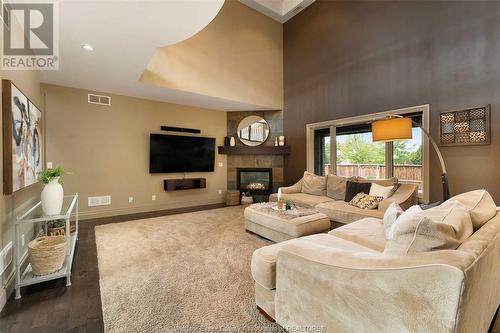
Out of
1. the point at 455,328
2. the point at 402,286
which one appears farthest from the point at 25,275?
the point at 455,328

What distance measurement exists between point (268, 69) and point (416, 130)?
389cm

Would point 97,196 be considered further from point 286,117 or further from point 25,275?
point 286,117

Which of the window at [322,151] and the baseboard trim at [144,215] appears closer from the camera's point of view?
the baseboard trim at [144,215]

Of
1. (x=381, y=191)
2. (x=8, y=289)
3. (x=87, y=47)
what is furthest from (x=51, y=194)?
(x=381, y=191)

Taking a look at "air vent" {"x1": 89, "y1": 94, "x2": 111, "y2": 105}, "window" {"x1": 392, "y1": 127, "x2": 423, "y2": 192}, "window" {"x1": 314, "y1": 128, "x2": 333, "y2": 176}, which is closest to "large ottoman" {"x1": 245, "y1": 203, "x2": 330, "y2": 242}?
"window" {"x1": 392, "y1": 127, "x2": 423, "y2": 192}

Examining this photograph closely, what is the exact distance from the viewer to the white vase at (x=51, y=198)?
233 centimetres

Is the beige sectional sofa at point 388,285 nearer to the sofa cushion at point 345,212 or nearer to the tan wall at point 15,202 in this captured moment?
the sofa cushion at point 345,212

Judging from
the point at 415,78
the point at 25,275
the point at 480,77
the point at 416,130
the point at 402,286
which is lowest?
the point at 25,275

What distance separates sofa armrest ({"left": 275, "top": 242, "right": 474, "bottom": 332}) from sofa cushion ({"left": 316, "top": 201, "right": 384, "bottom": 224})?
2213 mm

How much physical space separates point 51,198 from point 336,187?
14.3 ft

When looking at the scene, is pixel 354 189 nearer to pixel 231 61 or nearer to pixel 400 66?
pixel 400 66

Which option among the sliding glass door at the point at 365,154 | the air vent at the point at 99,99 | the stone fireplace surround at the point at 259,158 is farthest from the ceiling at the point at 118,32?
the sliding glass door at the point at 365,154

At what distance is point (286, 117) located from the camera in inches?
250

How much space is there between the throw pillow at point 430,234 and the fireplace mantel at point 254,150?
16.1 ft
